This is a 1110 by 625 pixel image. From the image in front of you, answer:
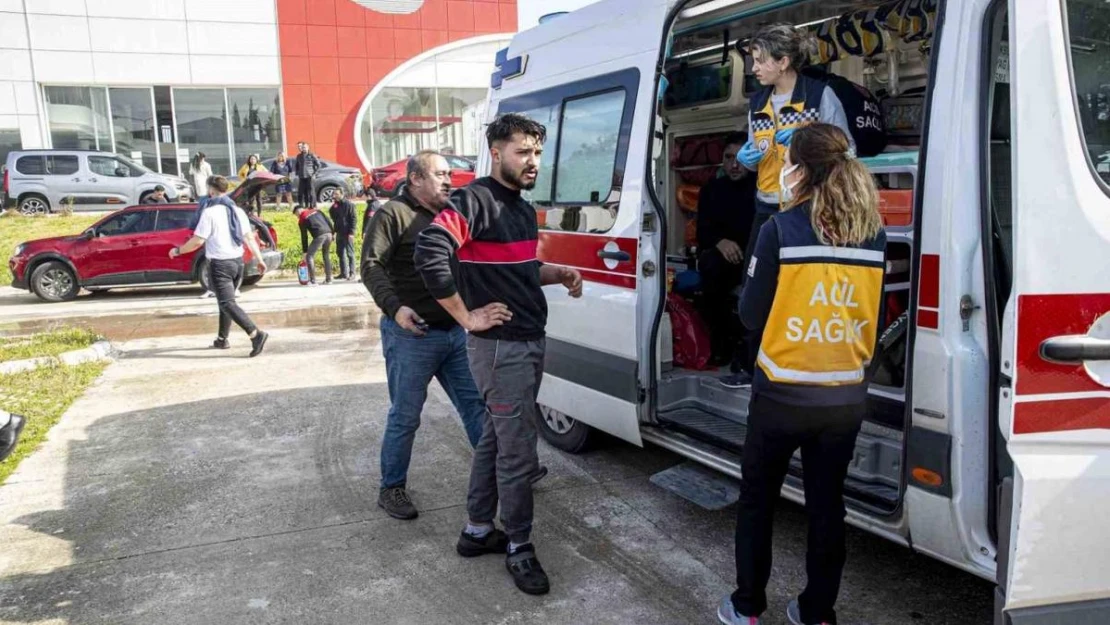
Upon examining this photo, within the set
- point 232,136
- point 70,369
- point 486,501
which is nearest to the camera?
point 486,501

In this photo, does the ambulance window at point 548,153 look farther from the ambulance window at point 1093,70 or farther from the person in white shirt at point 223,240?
the person in white shirt at point 223,240

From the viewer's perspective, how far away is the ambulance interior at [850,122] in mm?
3330

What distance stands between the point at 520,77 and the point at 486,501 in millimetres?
2705

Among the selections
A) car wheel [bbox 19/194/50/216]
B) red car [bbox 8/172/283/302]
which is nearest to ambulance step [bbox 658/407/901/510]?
red car [bbox 8/172/283/302]

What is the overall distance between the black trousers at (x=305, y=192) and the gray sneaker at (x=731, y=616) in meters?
16.1

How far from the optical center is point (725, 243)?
5.16 m

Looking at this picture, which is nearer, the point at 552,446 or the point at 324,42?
the point at 552,446

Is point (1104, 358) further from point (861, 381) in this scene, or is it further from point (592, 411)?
point (592, 411)

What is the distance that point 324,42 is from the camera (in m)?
26.5

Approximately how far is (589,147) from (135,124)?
83.6ft

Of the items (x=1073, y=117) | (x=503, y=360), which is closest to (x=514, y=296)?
(x=503, y=360)

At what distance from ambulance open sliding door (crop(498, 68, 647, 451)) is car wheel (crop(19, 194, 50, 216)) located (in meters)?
18.6

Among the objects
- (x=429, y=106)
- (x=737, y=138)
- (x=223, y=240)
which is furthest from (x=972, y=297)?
(x=429, y=106)

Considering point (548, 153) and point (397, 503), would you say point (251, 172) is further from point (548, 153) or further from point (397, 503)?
point (397, 503)
